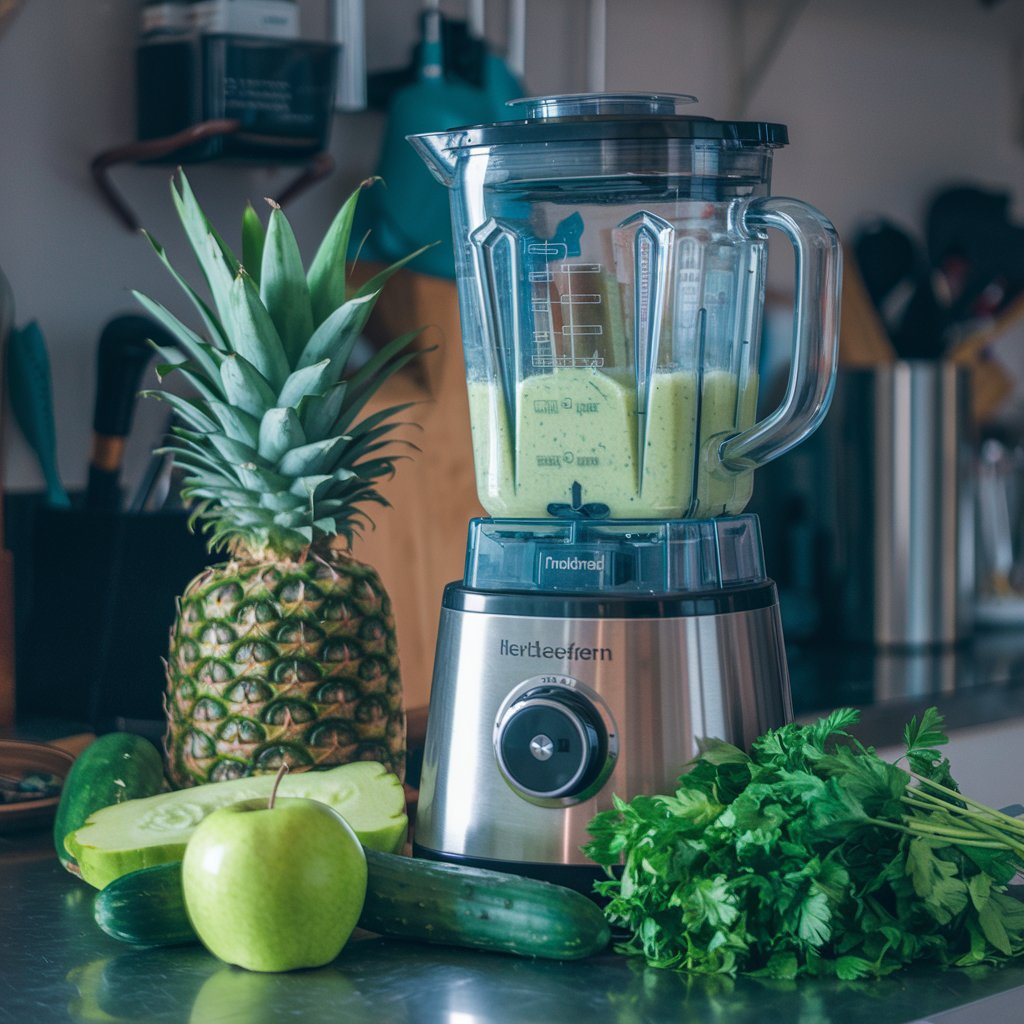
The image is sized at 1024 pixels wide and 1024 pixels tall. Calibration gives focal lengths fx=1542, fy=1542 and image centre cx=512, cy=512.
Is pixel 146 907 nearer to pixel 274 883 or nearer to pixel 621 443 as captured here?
pixel 274 883

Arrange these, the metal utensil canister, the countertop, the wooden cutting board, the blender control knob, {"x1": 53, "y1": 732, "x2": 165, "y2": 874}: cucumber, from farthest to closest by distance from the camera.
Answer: the metal utensil canister < the wooden cutting board < {"x1": 53, "y1": 732, "x2": 165, "y2": 874}: cucumber < the blender control knob < the countertop

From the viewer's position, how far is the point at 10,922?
869 mm

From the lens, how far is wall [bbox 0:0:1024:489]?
1.44 m

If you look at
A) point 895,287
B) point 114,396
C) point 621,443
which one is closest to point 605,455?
point 621,443

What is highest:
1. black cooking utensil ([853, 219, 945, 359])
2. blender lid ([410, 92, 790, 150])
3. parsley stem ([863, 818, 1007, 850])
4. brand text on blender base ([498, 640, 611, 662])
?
black cooking utensil ([853, 219, 945, 359])

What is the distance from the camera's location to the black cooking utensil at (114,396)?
143 cm

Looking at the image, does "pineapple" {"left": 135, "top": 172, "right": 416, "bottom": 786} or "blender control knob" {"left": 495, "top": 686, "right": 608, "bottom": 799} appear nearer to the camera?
"blender control knob" {"left": 495, "top": 686, "right": 608, "bottom": 799}

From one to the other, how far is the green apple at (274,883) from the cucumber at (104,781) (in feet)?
0.70

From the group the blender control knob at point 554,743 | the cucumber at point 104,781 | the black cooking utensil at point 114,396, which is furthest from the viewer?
the black cooking utensil at point 114,396

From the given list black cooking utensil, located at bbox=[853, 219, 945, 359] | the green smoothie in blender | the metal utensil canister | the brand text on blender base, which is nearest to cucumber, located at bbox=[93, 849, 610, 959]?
the brand text on blender base

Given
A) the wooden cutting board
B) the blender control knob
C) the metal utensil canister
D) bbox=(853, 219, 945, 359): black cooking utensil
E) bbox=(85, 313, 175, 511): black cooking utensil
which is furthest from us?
bbox=(853, 219, 945, 359): black cooking utensil

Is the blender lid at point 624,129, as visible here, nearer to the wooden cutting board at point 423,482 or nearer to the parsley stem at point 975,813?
the parsley stem at point 975,813

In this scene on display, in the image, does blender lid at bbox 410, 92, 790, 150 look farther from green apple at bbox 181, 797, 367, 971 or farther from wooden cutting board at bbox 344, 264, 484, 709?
wooden cutting board at bbox 344, 264, 484, 709

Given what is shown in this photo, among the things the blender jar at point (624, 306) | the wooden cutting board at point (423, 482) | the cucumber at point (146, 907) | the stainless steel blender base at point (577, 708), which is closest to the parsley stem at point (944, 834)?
the stainless steel blender base at point (577, 708)
